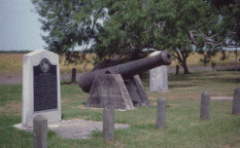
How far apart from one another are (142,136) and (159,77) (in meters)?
12.2

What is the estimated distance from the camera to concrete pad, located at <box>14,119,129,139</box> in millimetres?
7516

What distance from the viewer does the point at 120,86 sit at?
1139 centimetres

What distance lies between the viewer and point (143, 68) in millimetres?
11031

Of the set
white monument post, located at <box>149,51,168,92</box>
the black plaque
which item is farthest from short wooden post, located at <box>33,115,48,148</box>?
white monument post, located at <box>149,51,168,92</box>

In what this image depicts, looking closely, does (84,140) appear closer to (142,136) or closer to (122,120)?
(142,136)

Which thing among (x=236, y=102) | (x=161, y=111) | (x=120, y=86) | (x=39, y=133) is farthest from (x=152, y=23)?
(x=39, y=133)

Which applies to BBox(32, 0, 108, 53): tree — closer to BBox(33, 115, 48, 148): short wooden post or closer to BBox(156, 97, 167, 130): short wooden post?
BBox(156, 97, 167, 130): short wooden post

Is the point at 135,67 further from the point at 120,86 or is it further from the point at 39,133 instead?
the point at 39,133

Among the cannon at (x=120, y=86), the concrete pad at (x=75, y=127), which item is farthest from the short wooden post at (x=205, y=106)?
the concrete pad at (x=75, y=127)

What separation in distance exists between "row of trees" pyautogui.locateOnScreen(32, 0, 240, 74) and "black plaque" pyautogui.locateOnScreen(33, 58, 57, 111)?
12.4 m

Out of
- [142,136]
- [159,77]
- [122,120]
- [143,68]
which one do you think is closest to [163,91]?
[159,77]

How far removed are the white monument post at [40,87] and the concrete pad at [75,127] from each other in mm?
333

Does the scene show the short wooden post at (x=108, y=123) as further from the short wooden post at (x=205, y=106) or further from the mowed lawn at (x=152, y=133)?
the short wooden post at (x=205, y=106)

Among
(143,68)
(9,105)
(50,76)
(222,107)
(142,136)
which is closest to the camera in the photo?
(142,136)
